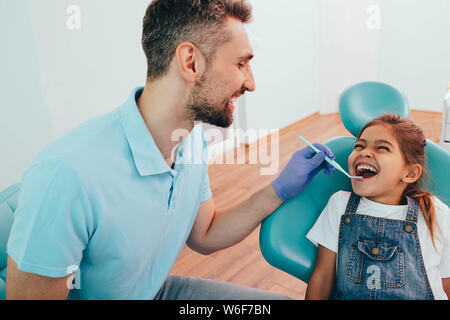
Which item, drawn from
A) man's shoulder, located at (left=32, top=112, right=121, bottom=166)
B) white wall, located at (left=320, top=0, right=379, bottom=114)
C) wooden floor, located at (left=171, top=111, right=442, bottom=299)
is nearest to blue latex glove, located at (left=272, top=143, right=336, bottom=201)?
man's shoulder, located at (left=32, top=112, right=121, bottom=166)

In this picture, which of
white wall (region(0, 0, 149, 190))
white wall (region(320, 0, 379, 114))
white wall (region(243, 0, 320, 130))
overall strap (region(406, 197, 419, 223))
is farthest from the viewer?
white wall (region(320, 0, 379, 114))

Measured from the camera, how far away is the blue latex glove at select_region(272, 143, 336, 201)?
1060 mm

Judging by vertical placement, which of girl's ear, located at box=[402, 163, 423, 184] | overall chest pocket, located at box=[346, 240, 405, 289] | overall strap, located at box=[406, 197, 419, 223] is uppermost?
girl's ear, located at box=[402, 163, 423, 184]

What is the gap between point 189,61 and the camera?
929mm

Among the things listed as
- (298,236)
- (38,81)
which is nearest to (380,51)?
(38,81)

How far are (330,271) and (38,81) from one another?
69.9 inches

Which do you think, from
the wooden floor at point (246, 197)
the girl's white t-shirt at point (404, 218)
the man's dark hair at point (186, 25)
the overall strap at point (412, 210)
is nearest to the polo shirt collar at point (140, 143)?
the man's dark hair at point (186, 25)

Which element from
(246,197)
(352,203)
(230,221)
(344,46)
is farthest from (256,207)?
(344,46)

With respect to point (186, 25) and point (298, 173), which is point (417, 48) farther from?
point (186, 25)

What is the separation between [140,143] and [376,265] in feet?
2.12

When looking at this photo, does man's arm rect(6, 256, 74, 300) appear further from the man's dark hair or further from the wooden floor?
the wooden floor

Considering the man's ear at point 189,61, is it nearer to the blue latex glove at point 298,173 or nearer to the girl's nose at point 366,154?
the blue latex glove at point 298,173

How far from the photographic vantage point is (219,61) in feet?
3.11

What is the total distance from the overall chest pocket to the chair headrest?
52cm
